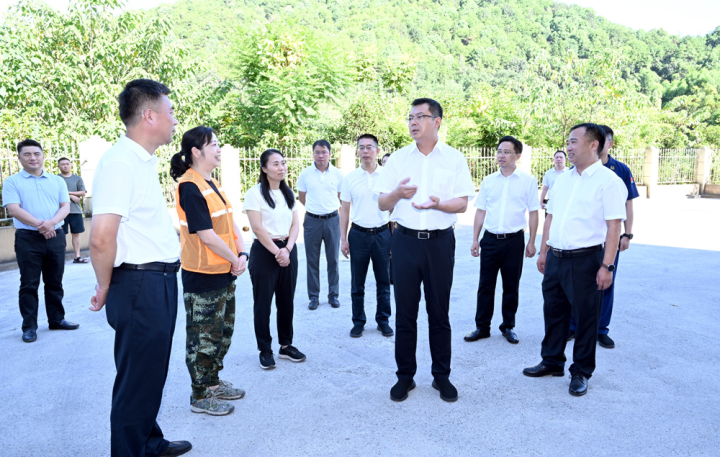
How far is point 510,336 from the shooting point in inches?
179

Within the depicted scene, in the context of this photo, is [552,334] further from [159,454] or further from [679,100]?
[679,100]

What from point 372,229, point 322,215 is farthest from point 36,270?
point 372,229

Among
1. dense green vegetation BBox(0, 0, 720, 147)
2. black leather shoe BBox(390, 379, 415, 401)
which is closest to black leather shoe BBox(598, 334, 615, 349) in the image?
black leather shoe BBox(390, 379, 415, 401)

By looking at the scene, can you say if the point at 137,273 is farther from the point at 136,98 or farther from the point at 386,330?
Result: the point at 386,330

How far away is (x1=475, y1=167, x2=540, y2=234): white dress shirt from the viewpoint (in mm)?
4574

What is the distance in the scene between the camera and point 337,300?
592 cm

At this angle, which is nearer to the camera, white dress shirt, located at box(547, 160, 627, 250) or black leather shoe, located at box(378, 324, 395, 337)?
white dress shirt, located at box(547, 160, 627, 250)

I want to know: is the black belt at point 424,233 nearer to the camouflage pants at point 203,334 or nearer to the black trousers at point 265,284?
the black trousers at point 265,284

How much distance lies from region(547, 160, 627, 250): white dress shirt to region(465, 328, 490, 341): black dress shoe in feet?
4.38

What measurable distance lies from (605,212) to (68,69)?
55.7 ft

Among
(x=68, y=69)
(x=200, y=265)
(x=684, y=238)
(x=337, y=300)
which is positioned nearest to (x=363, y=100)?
(x=68, y=69)

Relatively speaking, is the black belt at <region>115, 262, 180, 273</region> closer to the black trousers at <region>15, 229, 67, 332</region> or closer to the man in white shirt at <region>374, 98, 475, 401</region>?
the man in white shirt at <region>374, 98, 475, 401</region>

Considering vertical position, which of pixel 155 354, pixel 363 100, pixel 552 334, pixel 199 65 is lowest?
pixel 552 334

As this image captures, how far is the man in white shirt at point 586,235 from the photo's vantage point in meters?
3.44
